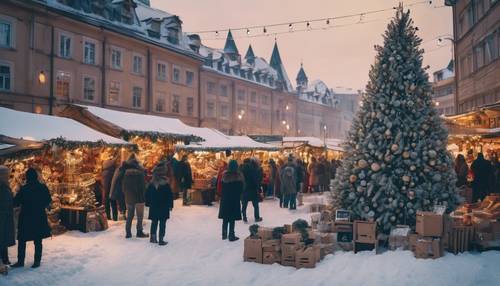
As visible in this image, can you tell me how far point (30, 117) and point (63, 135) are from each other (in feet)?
4.77

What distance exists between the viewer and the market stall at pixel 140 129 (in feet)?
54.1

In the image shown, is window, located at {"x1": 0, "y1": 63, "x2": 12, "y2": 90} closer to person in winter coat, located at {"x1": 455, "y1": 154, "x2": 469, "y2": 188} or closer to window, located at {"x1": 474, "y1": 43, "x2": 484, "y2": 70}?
person in winter coat, located at {"x1": 455, "y1": 154, "x2": 469, "y2": 188}

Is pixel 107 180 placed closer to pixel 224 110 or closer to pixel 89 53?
pixel 89 53

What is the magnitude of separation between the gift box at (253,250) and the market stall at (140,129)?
30.9 ft

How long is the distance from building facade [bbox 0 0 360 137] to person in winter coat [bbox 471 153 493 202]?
68.9 feet

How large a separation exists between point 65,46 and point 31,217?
20.2m

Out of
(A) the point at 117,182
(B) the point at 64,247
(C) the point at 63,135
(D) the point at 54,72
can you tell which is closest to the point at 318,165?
(A) the point at 117,182

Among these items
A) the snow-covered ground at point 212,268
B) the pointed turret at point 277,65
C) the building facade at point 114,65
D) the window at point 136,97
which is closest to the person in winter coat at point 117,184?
the snow-covered ground at point 212,268

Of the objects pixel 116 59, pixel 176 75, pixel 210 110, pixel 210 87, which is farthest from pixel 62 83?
pixel 210 87

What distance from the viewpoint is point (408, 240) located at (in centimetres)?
811

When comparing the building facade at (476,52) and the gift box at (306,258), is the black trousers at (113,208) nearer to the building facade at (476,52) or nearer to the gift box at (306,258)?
the gift box at (306,258)

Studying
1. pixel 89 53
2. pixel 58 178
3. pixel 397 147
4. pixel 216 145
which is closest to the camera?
pixel 397 147

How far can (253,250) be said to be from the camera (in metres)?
8.12

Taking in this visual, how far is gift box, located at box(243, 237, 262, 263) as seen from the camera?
8078 mm
